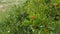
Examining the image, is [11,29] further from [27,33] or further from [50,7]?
[50,7]

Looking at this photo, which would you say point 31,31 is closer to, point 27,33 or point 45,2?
point 27,33

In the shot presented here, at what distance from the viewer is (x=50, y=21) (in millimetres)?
4949

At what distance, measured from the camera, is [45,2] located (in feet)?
17.3

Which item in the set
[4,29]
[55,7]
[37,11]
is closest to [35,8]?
[37,11]

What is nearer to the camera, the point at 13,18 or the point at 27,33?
the point at 27,33

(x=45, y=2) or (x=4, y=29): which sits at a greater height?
(x=45, y=2)

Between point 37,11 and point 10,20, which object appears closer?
point 37,11

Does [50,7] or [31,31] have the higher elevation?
[50,7]

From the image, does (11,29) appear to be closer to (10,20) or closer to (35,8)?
(10,20)

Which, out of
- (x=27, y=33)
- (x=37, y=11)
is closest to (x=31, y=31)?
(x=27, y=33)

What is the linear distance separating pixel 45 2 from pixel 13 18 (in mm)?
817

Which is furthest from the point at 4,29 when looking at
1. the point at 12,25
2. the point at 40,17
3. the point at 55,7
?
the point at 55,7

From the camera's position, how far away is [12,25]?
5262 mm

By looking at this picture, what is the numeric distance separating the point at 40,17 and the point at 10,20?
Result: 837 mm
